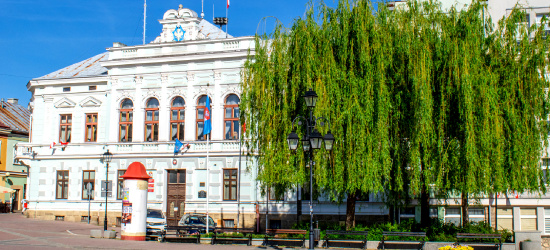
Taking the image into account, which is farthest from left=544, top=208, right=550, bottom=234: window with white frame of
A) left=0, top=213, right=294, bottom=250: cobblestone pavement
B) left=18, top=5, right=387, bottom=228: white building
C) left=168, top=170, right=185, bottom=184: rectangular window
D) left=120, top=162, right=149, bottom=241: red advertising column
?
left=120, top=162, right=149, bottom=241: red advertising column

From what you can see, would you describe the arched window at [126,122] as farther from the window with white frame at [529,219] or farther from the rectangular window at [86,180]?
the window with white frame at [529,219]

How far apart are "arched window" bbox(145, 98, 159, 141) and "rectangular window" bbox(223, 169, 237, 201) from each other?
5425 millimetres

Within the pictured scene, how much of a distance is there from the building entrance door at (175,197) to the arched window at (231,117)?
157 inches

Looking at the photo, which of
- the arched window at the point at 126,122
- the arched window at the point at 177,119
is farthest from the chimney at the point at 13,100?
the arched window at the point at 177,119

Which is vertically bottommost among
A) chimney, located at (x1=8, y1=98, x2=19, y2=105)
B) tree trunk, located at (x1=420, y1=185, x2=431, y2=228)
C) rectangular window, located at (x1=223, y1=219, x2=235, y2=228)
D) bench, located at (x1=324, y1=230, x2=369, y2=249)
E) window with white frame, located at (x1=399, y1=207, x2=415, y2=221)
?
rectangular window, located at (x1=223, y1=219, x2=235, y2=228)

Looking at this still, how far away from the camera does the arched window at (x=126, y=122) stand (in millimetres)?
38531

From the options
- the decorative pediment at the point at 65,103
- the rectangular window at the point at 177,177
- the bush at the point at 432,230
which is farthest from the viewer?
the decorative pediment at the point at 65,103

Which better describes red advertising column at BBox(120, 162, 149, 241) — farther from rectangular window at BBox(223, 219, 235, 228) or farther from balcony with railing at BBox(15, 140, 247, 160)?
rectangular window at BBox(223, 219, 235, 228)

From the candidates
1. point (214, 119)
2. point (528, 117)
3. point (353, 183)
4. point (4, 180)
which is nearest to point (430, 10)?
point (528, 117)

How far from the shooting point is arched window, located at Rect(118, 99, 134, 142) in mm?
38531

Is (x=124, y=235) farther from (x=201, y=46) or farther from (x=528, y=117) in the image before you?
(x=528, y=117)

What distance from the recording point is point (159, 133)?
3775 centimetres

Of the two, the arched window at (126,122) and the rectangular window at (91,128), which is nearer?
the arched window at (126,122)

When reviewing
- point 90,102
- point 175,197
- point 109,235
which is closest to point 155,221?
point 109,235
